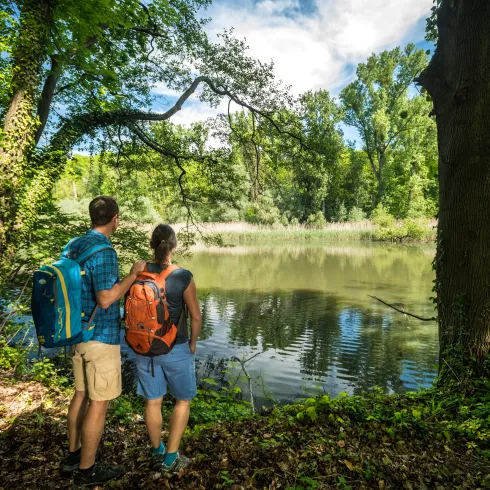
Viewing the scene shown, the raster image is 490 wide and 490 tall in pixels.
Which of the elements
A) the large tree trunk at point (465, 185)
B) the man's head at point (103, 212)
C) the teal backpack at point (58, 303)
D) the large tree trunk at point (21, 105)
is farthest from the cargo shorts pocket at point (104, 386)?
the large tree trunk at point (21, 105)

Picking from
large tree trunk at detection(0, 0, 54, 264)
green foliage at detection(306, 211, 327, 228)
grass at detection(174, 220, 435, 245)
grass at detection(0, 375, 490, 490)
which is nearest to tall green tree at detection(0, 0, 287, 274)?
large tree trunk at detection(0, 0, 54, 264)

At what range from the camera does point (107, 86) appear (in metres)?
7.93

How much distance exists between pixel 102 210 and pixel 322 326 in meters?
8.16

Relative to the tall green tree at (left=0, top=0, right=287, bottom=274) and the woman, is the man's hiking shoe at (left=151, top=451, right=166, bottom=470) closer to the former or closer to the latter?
the woman

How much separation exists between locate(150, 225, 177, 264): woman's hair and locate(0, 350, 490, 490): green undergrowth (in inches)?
55.5

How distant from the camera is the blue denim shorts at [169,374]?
7.50ft

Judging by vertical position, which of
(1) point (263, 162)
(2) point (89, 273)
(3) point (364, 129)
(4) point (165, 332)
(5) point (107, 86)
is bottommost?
(4) point (165, 332)

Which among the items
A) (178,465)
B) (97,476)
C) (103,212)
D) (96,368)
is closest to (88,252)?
(103,212)

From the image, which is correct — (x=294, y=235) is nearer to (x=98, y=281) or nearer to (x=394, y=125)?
(x=394, y=125)

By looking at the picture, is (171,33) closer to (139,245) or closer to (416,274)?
→ (139,245)

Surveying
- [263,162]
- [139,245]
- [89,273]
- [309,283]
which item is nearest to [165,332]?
[89,273]

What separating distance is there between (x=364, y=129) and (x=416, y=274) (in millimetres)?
29615

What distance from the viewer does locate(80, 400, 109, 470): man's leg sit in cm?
218

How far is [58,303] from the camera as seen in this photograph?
203 cm
